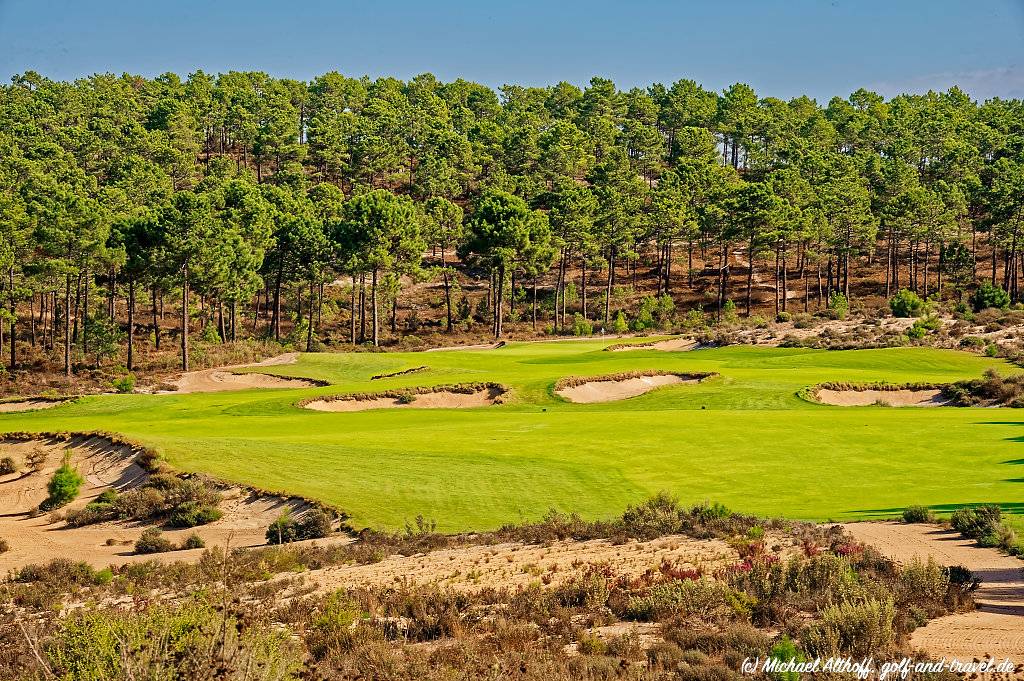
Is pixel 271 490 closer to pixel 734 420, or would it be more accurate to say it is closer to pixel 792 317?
pixel 734 420

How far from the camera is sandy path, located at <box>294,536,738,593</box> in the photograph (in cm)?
1773

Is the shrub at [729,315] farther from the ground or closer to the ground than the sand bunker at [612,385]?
farther from the ground

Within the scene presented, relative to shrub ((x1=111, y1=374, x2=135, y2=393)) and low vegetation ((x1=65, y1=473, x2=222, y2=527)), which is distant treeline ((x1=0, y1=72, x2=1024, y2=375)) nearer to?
shrub ((x1=111, y1=374, x2=135, y2=393))

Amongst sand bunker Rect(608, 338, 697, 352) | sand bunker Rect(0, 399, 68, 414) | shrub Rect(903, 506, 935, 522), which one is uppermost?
sand bunker Rect(608, 338, 697, 352)

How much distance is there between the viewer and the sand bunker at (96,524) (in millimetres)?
23719

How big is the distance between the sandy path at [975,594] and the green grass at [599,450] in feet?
6.42

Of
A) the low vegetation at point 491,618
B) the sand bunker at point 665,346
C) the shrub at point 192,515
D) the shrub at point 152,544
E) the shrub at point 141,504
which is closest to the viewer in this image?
the low vegetation at point 491,618

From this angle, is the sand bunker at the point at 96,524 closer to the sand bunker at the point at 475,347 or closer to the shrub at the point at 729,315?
the sand bunker at the point at 475,347

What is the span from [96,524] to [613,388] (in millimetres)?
31312

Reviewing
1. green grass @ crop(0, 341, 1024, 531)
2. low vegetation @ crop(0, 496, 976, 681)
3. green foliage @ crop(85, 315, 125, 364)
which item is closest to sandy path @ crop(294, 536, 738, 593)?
low vegetation @ crop(0, 496, 976, 681)

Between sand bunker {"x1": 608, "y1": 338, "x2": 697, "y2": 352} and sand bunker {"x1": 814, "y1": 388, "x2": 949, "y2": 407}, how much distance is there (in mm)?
28710

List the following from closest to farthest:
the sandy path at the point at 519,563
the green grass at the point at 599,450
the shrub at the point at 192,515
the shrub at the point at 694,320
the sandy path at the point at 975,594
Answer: the sandy path at the point at 975,594 < the sandy path at the point at 519,563 < the green grass at the point at 599,450 < the shrub at the point at 192,515 < the shrub at the point at 694,320

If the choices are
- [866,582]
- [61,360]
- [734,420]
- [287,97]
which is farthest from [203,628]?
[287,97]

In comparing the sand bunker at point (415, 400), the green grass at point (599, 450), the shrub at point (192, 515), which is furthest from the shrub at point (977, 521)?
the sand bunker at point (415, 400)
